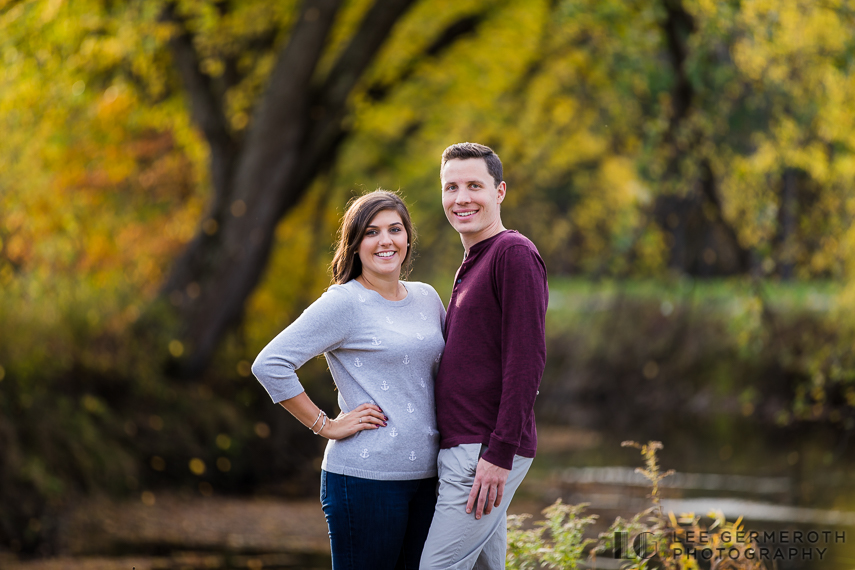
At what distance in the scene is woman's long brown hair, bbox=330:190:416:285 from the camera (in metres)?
3.15

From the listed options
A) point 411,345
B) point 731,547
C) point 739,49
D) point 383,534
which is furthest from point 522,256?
point 739,49

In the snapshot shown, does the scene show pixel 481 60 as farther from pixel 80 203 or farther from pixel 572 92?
pixel 80 203

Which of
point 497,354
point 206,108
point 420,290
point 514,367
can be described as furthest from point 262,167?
point 514,367

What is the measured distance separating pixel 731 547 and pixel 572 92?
35.7 ft

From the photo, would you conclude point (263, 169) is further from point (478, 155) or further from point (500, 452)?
point (500, 452)

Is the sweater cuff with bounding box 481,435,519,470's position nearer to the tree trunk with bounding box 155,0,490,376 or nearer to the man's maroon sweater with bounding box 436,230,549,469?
the man's maroon sweater with bounding box 436,230,549,469

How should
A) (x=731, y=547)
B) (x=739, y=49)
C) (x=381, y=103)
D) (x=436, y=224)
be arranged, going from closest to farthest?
(x=731, y=547) < (x=739, y=49) < (x=381, y=103) < (x=436, y=224)

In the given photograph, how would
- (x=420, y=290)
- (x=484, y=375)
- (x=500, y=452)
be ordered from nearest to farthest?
1. (x=500, y=452)
2. (x=484, y=375)
3. (x=420, y=290)

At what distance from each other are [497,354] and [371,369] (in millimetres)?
414

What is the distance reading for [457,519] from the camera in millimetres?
2910

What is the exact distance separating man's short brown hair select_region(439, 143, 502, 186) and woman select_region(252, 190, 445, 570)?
0.26m

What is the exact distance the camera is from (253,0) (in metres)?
10.8

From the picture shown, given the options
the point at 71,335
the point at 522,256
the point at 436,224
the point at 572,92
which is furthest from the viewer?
the point at 436,224

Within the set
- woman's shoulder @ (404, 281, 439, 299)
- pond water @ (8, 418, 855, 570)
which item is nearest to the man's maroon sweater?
woman's shoulder @ (404, 281, 439, 299)
